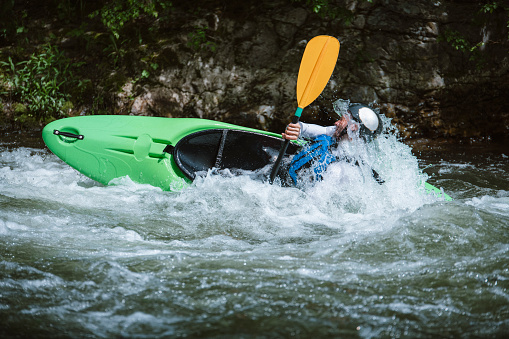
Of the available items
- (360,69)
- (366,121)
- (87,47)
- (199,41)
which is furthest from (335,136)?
(87,47)

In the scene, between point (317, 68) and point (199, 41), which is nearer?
point (317, 68)

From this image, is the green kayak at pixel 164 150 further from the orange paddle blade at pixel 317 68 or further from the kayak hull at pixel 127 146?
the orange paddle blade at pixel 317 68

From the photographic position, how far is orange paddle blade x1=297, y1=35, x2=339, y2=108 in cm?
383

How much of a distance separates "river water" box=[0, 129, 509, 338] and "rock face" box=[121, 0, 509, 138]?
2.33 metres

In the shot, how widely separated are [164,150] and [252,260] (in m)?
1.59

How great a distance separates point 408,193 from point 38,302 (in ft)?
8.21

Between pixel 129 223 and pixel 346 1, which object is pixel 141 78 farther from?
pixel 129 223

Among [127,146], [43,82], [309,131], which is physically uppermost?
[309,131]

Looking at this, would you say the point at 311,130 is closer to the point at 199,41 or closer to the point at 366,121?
the point at 366,121

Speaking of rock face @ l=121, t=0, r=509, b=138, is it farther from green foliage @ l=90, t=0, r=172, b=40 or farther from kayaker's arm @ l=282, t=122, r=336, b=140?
kayaker's arm @ l=282, t=122, r=336, b=140

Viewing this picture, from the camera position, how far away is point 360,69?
607cm

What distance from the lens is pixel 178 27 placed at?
20.9 ft

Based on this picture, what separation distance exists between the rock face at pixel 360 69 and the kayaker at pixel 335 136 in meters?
2.65

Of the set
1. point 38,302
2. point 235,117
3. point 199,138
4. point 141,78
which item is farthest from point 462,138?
point 38,302
